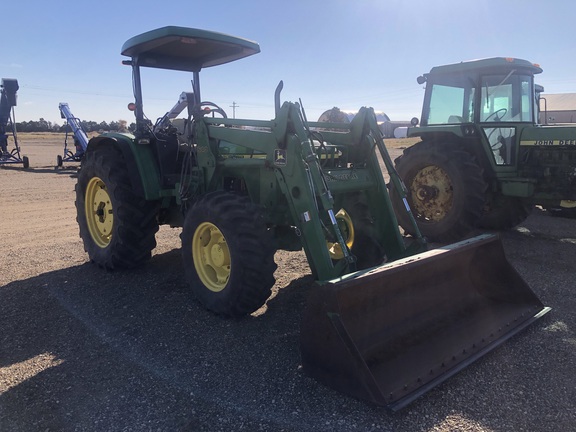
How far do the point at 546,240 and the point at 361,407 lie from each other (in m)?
5.55

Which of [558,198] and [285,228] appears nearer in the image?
[285,228]

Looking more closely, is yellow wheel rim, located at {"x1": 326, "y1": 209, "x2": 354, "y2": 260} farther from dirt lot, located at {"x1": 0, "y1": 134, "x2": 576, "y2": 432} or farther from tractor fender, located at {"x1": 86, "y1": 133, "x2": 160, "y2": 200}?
tractor fender, located at {"x1": 86, "y1": 133, "x2": 160, "y2": 200}

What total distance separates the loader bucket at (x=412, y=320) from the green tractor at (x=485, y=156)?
2.66 metres

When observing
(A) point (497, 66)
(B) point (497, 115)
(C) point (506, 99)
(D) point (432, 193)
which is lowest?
(D) point (432, 193)

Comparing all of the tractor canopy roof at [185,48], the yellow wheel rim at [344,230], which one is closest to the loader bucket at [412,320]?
the yellow wheel rim at [344,230]

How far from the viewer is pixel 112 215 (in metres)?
5.58

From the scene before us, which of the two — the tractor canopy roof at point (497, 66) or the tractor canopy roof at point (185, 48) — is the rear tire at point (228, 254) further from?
the tractor canopy roof at point (497, 66)

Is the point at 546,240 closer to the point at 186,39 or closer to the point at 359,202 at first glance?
the point at 359,202

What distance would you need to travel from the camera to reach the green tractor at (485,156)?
21.7ft

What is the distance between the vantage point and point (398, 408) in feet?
8.70

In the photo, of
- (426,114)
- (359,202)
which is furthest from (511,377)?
(426,114)

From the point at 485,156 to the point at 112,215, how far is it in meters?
5.29

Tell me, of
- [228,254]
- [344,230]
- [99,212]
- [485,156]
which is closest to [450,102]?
[485,156]

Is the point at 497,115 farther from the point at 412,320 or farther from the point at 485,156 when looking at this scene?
the point at 412,320
